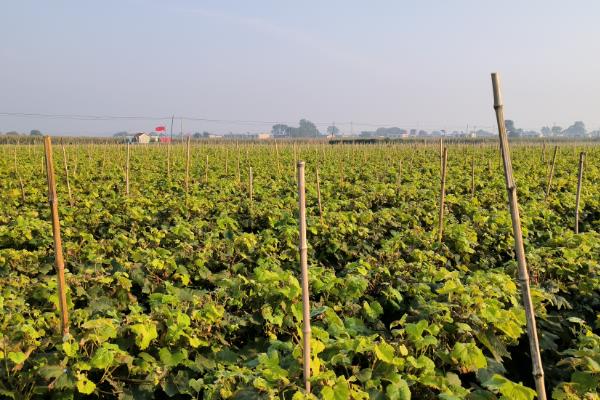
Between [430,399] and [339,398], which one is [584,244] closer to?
[430,399]

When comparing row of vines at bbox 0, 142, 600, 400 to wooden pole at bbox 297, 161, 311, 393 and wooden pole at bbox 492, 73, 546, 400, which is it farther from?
wooden pole at bbox 492, 73, 546, 400

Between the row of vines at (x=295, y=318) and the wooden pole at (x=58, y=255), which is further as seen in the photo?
the wooden pole at (x=58, y=255)

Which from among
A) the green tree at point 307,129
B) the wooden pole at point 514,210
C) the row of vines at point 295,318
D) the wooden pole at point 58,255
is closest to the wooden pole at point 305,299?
the row of vines at point 295,318

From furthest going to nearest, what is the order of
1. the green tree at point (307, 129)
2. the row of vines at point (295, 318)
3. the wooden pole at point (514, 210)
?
the green tree at point (307, 129)
the row of vines at point (295, 318)
the wooden pole at point (514, 210)

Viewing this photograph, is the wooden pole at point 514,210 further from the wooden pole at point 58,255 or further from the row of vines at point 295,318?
the wooden pole at point 58,255

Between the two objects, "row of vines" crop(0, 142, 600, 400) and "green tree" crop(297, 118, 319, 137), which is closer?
"row of vines" crop(0, 142, 600, 400)

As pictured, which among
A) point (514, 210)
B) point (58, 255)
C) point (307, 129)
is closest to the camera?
point (514, 210)

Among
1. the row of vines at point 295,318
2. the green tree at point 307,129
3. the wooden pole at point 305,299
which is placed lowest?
the row of vines at point 295,318

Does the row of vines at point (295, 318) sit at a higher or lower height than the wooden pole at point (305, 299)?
lower

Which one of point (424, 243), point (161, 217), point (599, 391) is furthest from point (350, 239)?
point (599, 391)

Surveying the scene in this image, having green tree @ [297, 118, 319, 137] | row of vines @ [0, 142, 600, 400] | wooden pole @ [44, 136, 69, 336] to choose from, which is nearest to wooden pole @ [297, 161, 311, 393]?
row of vines @ [0, 142, 600, 400]

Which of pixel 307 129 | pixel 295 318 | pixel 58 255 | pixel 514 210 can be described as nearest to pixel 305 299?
pixel 295 318

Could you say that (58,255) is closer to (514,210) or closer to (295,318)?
(295,318)

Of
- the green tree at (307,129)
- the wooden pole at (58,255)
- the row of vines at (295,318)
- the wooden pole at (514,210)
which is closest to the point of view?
the wooden pole at (514,210)
